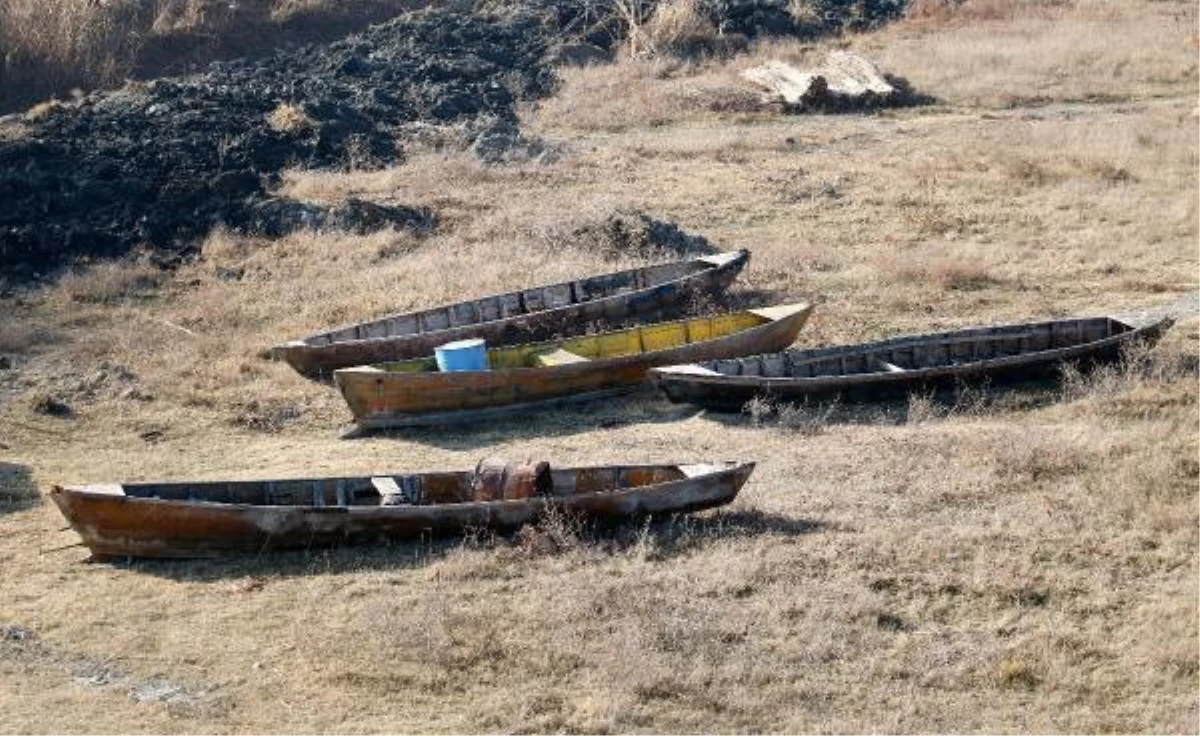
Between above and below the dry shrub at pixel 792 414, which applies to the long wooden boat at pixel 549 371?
above

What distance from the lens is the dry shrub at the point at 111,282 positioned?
65.2 ft

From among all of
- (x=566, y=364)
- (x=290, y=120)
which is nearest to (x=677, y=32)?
(x=290, y=120)

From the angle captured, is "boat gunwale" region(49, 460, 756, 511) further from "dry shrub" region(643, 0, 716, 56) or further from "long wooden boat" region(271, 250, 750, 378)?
"dry shrub" region(643, 0, 716, 56)

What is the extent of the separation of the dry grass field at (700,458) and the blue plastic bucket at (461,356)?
784mm

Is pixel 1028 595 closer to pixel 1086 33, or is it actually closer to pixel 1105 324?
pixel 1105 324

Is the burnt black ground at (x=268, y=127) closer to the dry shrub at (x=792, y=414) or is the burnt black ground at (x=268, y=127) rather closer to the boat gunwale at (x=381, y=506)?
the dry shrub at (x=792, y=414)

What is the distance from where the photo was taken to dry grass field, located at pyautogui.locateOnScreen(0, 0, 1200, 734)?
10.1m

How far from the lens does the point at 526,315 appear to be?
1744 cm

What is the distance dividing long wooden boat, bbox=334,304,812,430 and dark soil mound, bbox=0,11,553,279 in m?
6.03

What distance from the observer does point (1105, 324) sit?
1638 centimetres

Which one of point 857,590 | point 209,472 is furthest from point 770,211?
point 857,590

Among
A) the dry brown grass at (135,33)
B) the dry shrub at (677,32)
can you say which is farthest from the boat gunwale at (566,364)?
the dry brown grass at (135,33)

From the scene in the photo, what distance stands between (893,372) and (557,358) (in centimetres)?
328

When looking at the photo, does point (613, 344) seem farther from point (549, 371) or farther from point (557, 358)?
point (549, 371)
